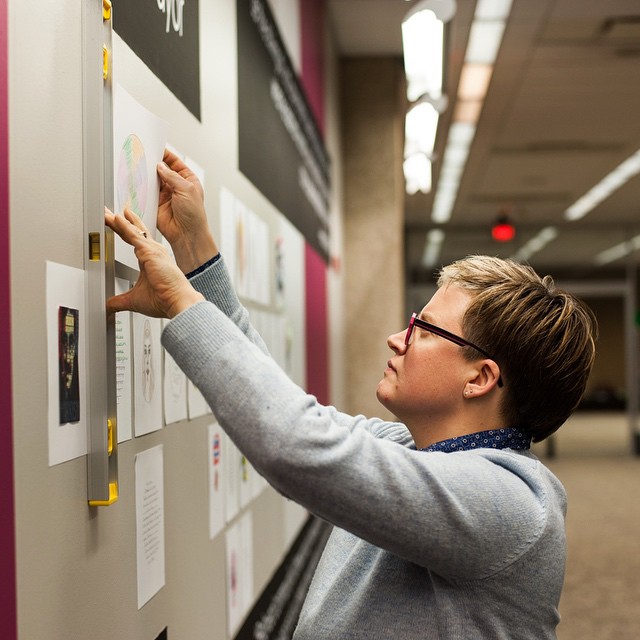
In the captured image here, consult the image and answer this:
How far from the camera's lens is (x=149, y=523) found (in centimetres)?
140

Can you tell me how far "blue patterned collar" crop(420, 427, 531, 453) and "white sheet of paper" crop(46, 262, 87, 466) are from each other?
20.9 inches

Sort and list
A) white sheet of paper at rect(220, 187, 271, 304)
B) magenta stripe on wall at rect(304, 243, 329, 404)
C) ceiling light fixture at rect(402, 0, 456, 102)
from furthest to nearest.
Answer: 1. magenta stripe on wall at rect(304, 243, 329, 404)
2. ceiling light fixture at rect(402, 0, 456, 102)
3. white sheet of paper at rect(220, 187, 271, 304)

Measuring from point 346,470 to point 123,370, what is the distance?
52cm

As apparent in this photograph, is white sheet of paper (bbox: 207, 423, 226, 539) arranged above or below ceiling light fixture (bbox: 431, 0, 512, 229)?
below

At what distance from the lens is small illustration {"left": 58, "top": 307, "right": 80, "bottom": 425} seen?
1036 mm

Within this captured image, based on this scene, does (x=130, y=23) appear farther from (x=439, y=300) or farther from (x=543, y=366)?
(x=543, y=366)

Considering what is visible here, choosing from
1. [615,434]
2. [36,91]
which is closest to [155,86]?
[36,91]

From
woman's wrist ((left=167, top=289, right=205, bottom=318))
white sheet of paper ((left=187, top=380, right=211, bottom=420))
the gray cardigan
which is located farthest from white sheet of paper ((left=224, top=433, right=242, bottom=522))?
woman's wrist ((left=167, top=289, right=205, bottom=318))

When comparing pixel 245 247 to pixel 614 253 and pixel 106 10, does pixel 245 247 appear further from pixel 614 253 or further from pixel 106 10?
pixel 614 253

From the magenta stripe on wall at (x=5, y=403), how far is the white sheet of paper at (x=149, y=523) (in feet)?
1.43

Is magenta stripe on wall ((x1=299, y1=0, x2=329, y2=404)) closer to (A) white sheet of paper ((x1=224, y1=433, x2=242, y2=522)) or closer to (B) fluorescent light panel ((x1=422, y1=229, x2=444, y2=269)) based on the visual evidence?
(A) white sheet of paper ((x1=224, y1=433, x2=242, y2=522))

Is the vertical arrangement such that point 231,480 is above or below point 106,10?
below

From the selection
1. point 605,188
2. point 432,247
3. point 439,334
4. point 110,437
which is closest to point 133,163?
point 110,437

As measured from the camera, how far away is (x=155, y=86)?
1.47 meters
